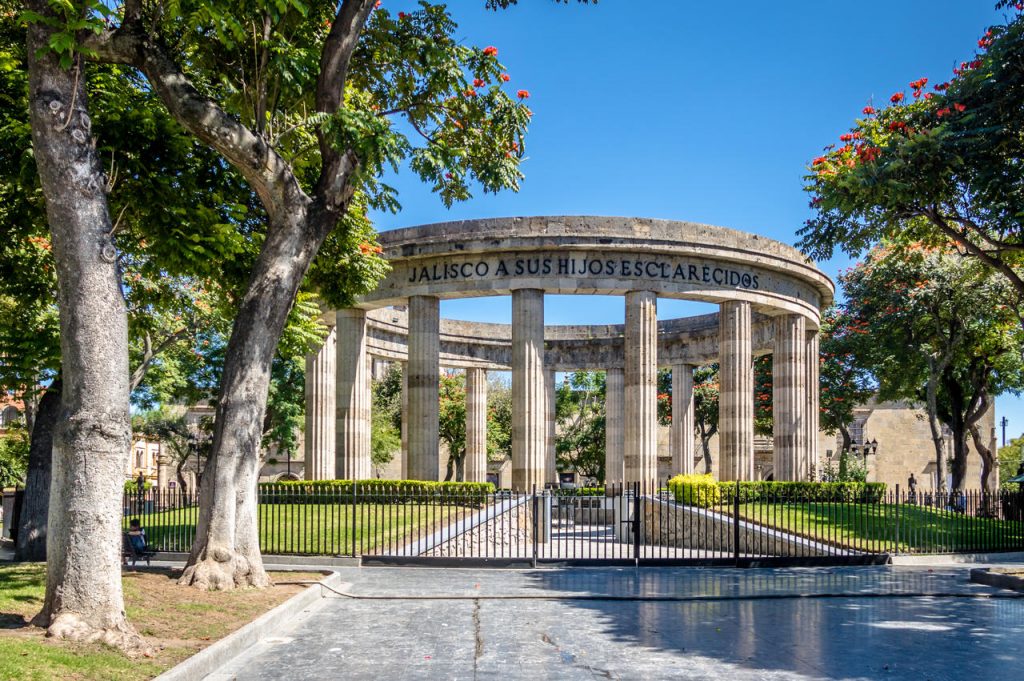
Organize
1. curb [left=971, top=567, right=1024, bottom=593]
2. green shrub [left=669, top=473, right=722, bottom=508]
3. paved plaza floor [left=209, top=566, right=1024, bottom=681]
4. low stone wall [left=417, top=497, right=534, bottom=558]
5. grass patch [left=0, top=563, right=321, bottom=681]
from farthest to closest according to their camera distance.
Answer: green shrub [left=669, top=473, right=722, bottom=508], low stone wall [left=417, top=497, right=534, bottom=558], curb [left=971, top=567, right=1024, bottom=593], paved plaza floor [left=209, top=566, right=1024, bottom=681], grass patch [left=0, top=563, right=321, bottom=681]

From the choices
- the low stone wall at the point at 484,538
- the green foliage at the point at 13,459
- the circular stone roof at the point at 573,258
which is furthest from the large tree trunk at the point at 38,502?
the green foliage at the point at 13,459

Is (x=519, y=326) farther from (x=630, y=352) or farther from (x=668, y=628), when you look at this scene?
(x=668, y=628)

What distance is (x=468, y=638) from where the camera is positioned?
1125cm

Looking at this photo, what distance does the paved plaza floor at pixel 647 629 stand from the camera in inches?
378

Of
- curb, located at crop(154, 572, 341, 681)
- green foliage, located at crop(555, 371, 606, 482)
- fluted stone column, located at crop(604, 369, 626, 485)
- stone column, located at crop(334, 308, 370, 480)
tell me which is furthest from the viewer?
green foliage, located at crop(555, 371, 606, 482)

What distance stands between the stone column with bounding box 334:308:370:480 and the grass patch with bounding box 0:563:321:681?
638 inches

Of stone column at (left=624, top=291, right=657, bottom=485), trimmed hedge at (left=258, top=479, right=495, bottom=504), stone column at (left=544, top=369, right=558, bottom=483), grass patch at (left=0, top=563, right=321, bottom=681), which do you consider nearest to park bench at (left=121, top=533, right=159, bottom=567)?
grass patch at (left=0, top=563, right=321, bottom=681)

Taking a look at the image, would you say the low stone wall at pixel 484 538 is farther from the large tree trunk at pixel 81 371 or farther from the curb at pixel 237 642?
the large tree trunk at pixel 81 371

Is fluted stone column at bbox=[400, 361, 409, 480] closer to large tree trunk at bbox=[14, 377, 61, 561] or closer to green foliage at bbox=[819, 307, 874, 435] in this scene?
large tree trunk at bbox=[14, 377, 61, 561]

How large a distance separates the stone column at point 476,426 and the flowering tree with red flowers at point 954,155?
24222mm

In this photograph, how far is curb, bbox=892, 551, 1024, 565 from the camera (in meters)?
20.2

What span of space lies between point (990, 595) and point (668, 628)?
6656 mm

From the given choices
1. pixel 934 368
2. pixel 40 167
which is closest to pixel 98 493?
pixel 40 167

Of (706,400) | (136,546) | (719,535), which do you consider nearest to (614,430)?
(706,400)
